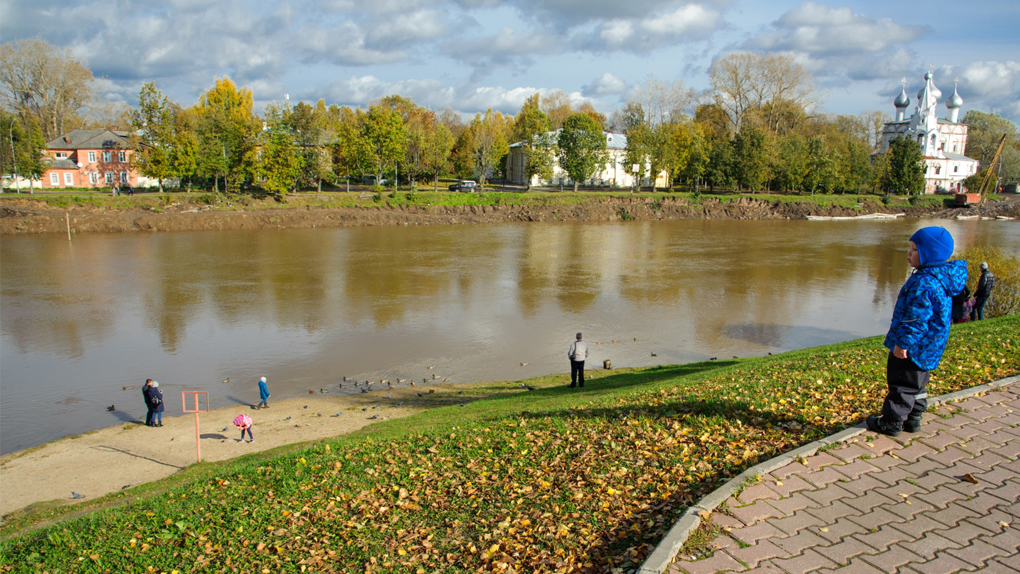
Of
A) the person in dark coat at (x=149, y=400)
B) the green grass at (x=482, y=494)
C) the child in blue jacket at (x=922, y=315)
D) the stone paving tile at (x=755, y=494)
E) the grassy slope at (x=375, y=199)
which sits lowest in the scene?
the person in dark coat at (x=149, y=400)

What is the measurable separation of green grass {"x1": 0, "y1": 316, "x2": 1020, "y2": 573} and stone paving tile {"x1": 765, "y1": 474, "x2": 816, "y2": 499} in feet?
1.51

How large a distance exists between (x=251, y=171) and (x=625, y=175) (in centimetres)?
4926

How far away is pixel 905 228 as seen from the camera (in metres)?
58.8

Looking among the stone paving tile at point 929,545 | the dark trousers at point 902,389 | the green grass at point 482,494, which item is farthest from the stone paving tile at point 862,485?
the dark trousers at point 902,389

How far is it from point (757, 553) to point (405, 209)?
55.6 meters

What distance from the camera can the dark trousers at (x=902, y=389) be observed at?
6004 millimetres

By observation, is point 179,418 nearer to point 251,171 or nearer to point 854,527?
point 854,527

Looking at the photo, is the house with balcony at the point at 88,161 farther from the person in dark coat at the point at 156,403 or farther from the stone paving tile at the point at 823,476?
the stone paving tile at the point at 823,476

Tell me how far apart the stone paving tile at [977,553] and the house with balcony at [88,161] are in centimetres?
6838

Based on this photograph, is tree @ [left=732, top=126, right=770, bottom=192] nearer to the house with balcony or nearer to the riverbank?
the riverbank

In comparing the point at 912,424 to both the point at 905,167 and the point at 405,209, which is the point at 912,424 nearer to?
the point at 405,209

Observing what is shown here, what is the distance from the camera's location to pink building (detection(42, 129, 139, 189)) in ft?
192

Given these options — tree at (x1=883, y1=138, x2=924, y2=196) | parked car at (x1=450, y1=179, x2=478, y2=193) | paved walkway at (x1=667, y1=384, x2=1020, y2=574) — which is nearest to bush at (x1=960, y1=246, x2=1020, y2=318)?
paved walkway at (x1=667, y1=384, x2=1020, y2=574)

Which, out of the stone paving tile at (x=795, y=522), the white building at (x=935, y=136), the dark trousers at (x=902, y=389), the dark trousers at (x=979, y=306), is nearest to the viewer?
the stone paving tile at (x=795, y=522)
